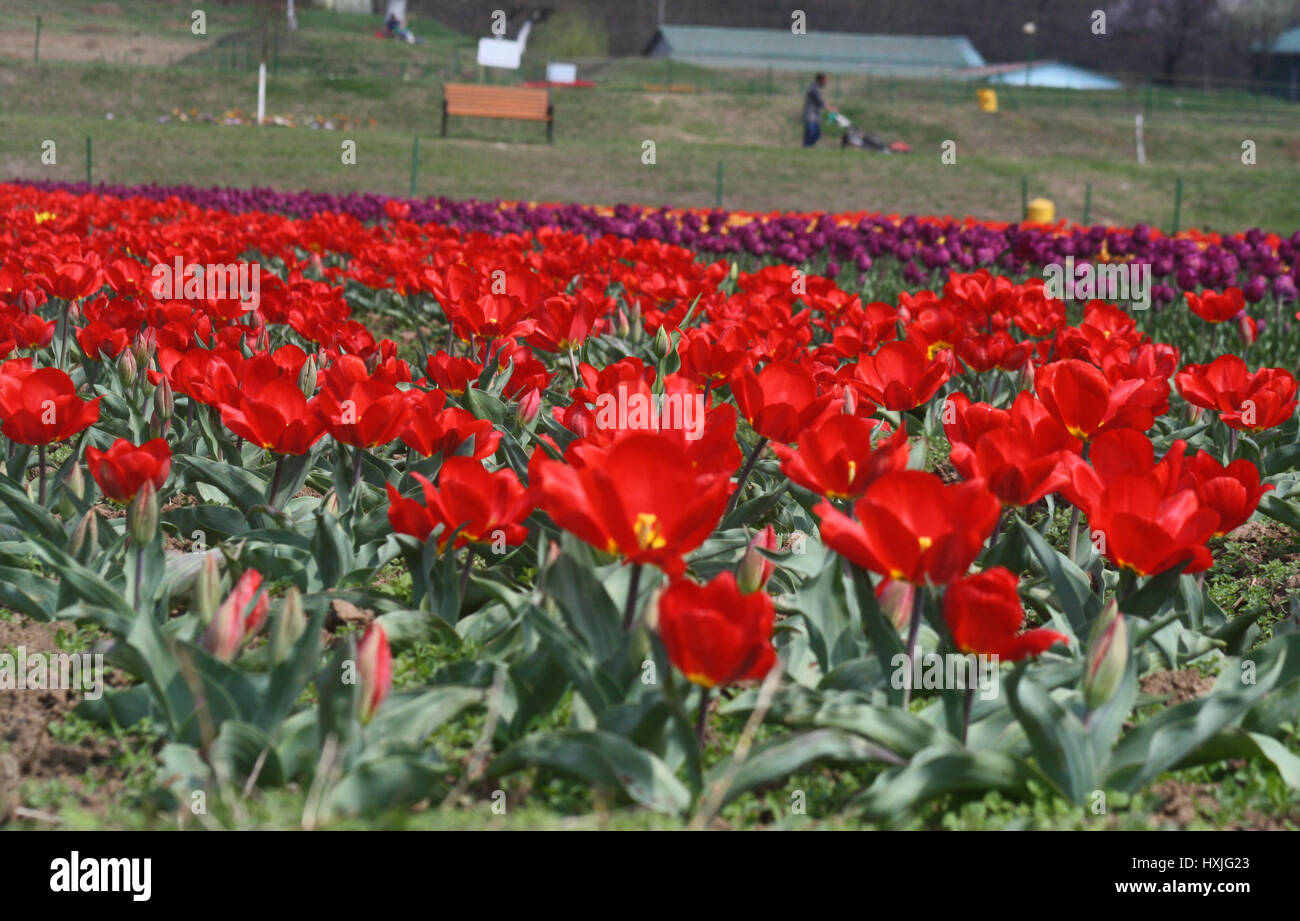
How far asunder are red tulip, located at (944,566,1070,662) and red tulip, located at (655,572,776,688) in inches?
12.5

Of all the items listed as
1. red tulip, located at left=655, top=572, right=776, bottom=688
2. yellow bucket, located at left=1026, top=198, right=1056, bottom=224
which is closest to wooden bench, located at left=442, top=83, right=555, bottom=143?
yellow bucket, located at left=1026, top=198, right=1056, bottom=224

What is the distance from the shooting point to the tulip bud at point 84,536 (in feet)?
8.50

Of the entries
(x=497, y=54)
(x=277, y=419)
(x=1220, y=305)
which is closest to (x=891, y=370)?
(x=277, y=419)

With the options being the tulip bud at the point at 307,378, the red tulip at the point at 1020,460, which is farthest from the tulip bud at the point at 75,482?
the red tulip at the point at 1020,460

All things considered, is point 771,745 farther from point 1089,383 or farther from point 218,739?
point 1089,383

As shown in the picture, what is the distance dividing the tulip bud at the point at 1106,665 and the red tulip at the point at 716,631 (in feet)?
1.82

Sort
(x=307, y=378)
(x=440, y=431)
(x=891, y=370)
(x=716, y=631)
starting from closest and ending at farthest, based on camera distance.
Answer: (x=716, y=631) < (x=440, y=431) < (x=891, y=370) < (x=307, y=378)

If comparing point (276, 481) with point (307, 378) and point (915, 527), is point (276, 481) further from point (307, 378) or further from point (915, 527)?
point (915, 527)

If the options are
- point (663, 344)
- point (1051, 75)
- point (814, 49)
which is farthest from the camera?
point (814, 49)

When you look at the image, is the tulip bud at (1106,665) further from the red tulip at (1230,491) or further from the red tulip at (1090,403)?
the red tulip at (1090,403)

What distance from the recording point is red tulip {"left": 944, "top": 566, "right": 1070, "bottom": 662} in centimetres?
175

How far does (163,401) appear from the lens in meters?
3.34

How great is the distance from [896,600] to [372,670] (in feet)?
2.96

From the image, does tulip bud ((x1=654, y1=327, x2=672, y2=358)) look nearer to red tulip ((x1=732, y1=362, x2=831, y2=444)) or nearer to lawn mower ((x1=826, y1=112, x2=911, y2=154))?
red tulip ((x1=732, y1=362, x2=831, y2=444))
